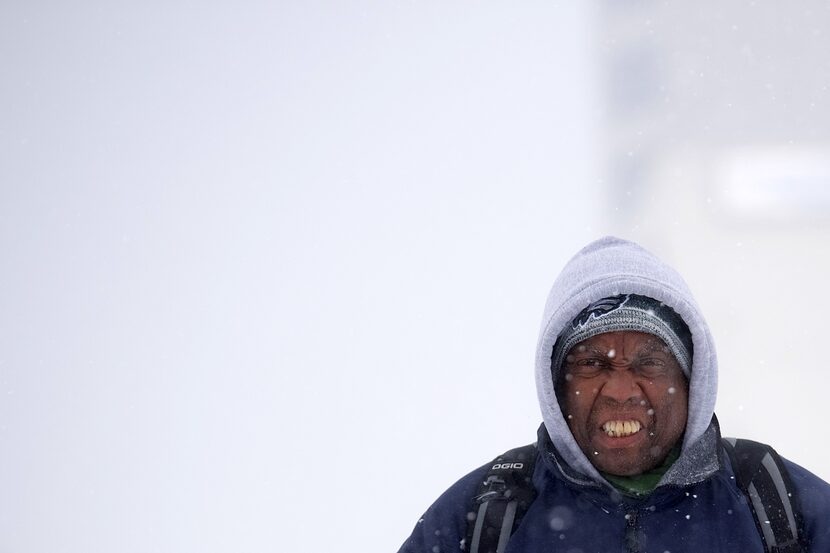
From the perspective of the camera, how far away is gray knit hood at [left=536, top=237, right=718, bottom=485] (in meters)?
1.89

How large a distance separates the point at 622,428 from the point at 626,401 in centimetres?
7

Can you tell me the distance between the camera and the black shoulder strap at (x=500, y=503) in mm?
1889

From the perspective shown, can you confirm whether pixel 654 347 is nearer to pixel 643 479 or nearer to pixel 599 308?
pixel 599 308

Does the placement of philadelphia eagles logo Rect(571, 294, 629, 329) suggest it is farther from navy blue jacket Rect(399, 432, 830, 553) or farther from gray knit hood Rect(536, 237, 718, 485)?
navy blue jacket Rect(399, 432, 830, 553)

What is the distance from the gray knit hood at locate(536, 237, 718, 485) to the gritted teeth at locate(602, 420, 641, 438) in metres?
0.10

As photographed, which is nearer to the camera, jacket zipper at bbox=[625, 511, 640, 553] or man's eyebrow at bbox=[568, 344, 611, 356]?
jacket zipper at bbox=[625, 511, 640, 553]

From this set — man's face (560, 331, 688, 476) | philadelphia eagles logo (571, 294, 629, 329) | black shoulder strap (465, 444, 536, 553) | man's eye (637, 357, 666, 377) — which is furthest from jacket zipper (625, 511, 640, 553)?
philadelphia eagles logo (571, 294, 629, 329)

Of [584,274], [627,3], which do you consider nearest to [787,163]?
[627,3]

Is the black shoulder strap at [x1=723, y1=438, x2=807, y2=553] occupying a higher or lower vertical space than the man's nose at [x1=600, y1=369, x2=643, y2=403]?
lower

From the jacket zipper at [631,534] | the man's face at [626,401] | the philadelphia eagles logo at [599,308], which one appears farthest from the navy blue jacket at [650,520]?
the philadelphia eagles logo at [599,308]

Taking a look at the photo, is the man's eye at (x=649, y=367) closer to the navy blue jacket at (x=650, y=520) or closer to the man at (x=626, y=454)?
the man at (x=626, y=454)

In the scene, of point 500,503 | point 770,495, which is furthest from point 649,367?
point 500,503

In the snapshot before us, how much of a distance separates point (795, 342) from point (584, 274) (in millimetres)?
10588

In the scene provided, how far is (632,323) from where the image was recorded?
1919 millimetres
